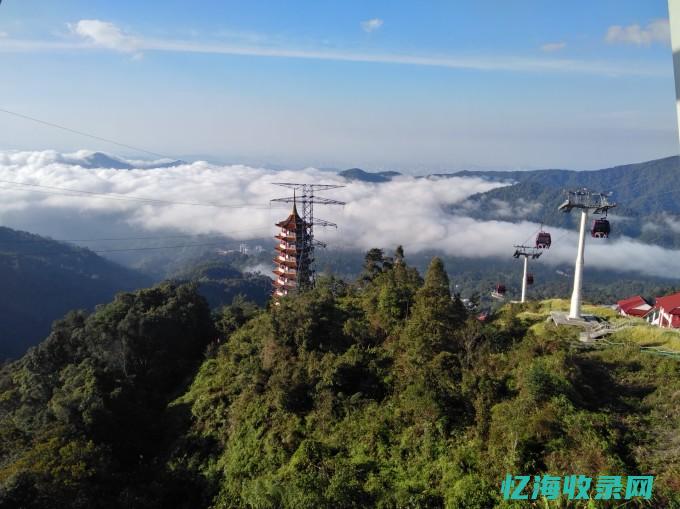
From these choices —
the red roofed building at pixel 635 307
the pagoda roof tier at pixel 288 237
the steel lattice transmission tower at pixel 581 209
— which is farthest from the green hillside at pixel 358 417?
the red roofed building at pixel 635 307

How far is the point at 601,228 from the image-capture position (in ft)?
79.6

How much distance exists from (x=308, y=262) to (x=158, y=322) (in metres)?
20.9

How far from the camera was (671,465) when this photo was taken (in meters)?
12.4

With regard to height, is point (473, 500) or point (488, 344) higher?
point (488, 344)

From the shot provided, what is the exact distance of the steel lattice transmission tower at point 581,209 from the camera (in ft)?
81.6

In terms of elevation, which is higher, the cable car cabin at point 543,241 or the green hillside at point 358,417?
the cable car cabin at point 543,241

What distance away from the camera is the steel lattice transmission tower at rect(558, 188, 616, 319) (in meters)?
24.9

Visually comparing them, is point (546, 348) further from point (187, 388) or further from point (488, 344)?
point (187, 388)

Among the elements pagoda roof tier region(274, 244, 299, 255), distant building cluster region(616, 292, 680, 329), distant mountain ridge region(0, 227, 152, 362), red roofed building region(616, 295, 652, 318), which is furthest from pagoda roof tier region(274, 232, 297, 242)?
distant mountain ridge region(0, 227, 152, 362)

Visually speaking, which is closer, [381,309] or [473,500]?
[473,500]

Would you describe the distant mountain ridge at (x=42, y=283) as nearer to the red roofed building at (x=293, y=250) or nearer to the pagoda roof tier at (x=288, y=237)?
the red roofed building at (x=293, y=250)

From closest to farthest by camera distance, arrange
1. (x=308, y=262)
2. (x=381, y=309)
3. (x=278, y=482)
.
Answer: (x=278, y=482) < (x=381, y=309) < (x=308, y=262)

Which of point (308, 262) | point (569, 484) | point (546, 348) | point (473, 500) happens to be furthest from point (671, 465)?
point (308, 262)

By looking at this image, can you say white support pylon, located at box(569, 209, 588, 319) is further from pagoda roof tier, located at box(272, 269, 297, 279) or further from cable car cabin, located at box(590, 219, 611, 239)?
pagoda roof tier, located at box(272, 269, 297, 279)
